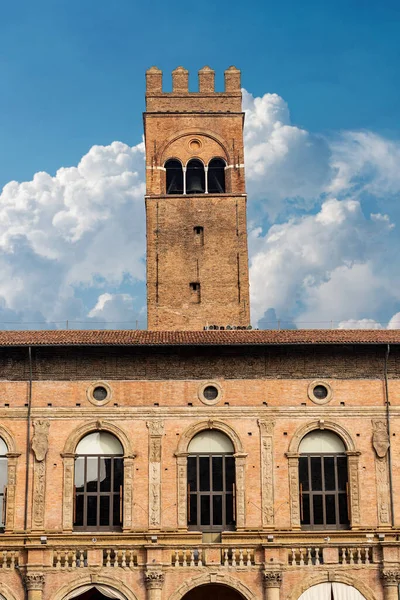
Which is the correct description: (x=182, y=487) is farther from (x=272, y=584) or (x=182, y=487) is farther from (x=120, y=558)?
(x=272, y=584)

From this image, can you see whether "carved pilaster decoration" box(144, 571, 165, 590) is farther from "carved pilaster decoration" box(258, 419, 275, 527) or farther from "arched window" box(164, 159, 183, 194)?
"arched window" box(164, 159, 183, 194)

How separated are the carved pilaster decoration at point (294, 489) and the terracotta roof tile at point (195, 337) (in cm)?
390

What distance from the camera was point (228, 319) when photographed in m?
44.4

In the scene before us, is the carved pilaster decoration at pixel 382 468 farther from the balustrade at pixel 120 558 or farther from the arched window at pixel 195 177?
the arched window at pixel 195 177

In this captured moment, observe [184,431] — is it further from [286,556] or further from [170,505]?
[286,556]

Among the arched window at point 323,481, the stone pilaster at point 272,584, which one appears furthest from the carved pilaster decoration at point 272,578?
the arched window at point 323,481

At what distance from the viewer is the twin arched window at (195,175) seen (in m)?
47.1

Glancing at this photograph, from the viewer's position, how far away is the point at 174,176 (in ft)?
156

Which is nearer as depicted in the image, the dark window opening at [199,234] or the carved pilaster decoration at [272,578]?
the carved pilaster decoration at [272,578]

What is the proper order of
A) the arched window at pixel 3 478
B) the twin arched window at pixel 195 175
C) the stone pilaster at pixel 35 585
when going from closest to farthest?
the stone pilaster at pixel 35 585 < the arched window at pixel 3 478 < the twin arched window at pixel 195 175

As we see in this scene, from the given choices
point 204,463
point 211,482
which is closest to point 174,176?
point 204,463

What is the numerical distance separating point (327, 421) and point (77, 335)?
29.9ft

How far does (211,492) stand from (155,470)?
2004mm

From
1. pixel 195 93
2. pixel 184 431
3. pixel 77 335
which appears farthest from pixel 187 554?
pixel 195 93
